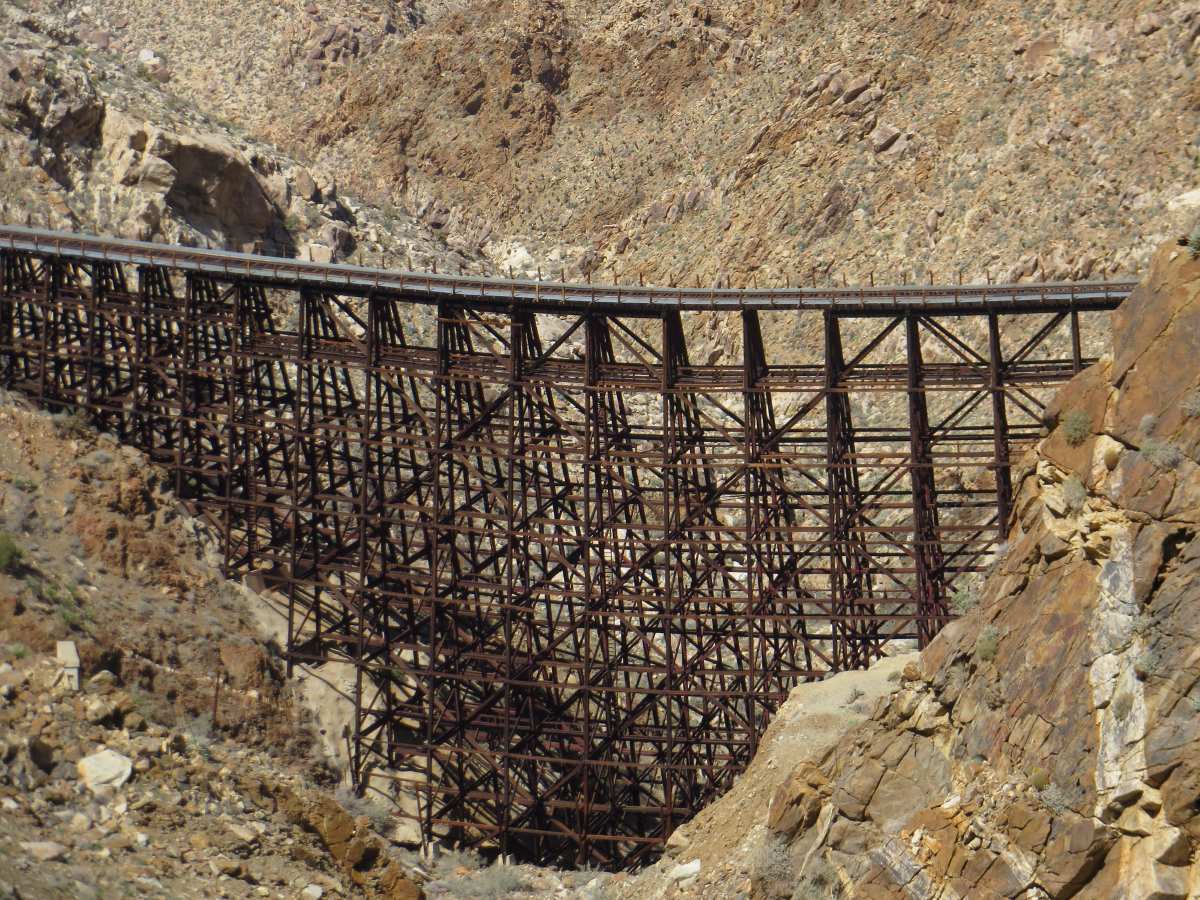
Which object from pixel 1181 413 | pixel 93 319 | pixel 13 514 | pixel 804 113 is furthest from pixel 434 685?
pixel 804 113

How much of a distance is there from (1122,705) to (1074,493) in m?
2.27

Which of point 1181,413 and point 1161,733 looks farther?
point 1181,413

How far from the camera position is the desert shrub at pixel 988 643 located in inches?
649

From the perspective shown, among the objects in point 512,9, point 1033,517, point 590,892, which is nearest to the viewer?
point 1033,517

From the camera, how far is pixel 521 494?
1187 inches

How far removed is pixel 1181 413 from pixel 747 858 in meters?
7.65

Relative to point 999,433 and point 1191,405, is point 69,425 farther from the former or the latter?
point 1191,405

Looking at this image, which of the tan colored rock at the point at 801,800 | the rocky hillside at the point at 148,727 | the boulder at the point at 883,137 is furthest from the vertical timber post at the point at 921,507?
the boulder at the point at 883,137

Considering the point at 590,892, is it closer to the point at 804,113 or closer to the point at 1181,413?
the point at 1181,413

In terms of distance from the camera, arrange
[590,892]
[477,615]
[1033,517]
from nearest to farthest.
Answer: [1033,517] < [590,892] < [477,615]

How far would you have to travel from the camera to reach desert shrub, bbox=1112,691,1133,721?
14.6 meters

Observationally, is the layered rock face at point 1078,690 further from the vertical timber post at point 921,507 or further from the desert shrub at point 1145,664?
the vertical timber post at point 921,507

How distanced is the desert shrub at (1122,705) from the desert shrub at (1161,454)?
2.13 m

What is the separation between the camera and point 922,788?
16.8 m
